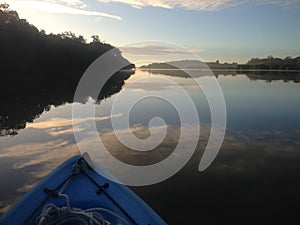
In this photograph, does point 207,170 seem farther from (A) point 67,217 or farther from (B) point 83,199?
(A) point 67,217

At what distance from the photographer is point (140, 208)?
339 cm

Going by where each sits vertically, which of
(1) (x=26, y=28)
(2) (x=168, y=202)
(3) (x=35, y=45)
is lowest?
(2) (x=168, y=202)

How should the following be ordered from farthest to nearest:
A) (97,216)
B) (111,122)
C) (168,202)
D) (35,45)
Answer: (35,45), (111,122), (168,202), (97,216)

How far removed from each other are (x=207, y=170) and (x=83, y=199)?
3565mm

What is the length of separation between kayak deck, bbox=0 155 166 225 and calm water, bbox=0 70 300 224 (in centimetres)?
129

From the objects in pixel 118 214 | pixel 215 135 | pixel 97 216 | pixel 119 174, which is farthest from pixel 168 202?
pixel 215 135

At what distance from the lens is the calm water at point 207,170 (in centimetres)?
481

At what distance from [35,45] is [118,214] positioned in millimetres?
53641

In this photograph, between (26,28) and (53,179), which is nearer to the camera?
(53,179)

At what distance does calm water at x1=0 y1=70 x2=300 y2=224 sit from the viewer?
4812 mm

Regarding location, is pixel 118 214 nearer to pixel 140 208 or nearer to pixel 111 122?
pixel 140 208

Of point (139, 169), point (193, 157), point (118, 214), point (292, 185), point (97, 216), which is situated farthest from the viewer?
point (193, 157)

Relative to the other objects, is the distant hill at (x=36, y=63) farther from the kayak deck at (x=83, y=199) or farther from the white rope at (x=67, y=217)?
the white rope at (x=67, y=217)

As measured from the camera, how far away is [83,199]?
11.4 ft
